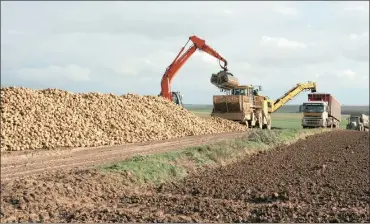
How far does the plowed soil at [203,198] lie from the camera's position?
8.56 metres

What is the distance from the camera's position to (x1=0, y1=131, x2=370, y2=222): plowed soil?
8562 mm

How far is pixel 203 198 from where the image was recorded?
33.4 feet

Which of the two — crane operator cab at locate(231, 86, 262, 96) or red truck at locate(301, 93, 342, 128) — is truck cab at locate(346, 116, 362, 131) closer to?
red truck at locate(301, 93, 342, 128)

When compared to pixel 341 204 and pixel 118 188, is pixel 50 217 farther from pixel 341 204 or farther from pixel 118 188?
pixel 341 204

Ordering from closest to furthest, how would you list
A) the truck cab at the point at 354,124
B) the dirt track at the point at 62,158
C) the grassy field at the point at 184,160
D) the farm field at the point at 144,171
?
the farm field at the point at 144,171
the grassy field at the point at 184,160
the dirt track at the point at 62,158
the truck cab at the point at 354,124

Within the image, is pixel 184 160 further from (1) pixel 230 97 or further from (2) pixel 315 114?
(2) pixel 315 114

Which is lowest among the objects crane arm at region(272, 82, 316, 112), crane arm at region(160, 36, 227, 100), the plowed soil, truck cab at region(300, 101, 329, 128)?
the plowed soil

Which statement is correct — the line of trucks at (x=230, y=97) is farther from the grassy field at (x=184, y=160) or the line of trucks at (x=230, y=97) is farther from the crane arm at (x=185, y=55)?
the grassy field at (x=184, y=160)

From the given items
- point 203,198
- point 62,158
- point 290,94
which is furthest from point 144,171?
point 290,94

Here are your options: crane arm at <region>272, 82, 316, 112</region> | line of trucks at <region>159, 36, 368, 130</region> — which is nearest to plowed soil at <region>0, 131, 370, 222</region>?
line of trucks at <region>159, 36, 368, 130</region>

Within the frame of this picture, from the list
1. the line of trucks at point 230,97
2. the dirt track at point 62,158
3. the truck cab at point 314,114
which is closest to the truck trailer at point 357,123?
the truck cab at point 314,114

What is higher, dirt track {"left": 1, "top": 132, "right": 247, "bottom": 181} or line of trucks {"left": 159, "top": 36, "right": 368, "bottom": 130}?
line of trucks {"left": 159, "top": 36, "right": 368, "bottom": 130}

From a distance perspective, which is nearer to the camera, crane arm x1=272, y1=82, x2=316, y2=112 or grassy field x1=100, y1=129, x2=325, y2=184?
grassy field x1=100, y1=129, x2=325, y2=184

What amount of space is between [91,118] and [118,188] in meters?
9.96
